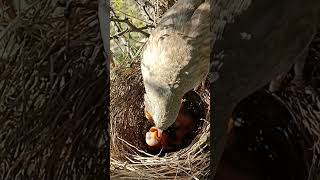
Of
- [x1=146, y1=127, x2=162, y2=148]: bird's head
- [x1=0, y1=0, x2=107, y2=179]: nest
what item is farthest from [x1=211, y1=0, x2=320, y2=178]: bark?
[x1=146, y1=127, x2=162, y2=148]: bird's head

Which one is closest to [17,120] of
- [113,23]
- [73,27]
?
[73,27]

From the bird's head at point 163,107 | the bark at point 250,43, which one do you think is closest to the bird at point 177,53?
the bird's head at point 163,107

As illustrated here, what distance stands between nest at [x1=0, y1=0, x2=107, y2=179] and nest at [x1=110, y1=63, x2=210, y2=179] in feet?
0.70

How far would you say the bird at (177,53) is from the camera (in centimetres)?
109

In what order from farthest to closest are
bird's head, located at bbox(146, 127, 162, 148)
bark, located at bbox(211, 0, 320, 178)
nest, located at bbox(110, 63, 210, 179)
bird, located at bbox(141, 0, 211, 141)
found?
bird's head, located at bbox(146, 127, 162, 148), nest, located at bbox(110, 63, 210, 179), bird, located at bbox(141, 0, 211, 141), bark, located at bbox(211, 0, 320, 178)

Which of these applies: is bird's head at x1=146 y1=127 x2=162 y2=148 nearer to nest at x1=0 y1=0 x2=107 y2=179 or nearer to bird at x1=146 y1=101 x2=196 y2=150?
bird at x1=146 y1=101 x2=196 y2=150

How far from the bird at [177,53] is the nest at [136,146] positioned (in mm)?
163

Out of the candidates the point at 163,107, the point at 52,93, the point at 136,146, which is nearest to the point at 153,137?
the point at 136,146

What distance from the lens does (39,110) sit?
38.2 inches

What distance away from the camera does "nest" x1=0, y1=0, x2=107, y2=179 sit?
950 millimetres

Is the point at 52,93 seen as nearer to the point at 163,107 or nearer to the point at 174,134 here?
the point at 163,107

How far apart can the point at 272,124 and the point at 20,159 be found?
457mm

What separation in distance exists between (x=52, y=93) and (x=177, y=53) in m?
0.27

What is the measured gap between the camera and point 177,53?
1092 millimetres
